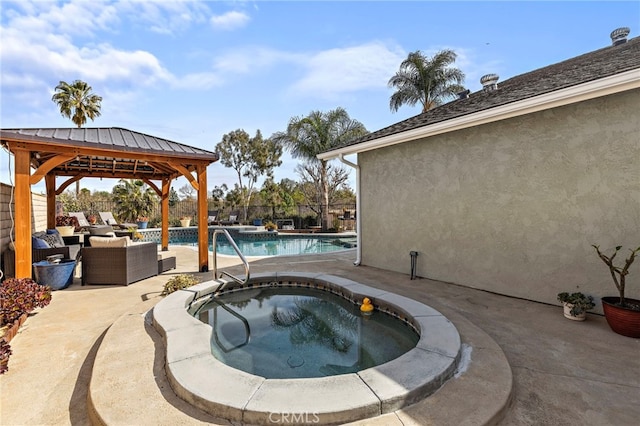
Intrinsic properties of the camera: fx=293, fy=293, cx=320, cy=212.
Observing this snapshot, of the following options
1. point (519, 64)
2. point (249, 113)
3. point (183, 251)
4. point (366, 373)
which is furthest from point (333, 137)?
point (366, 373)

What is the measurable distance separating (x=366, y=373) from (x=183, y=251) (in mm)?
10035

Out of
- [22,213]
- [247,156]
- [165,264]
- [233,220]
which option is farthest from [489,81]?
Result: [247,156]

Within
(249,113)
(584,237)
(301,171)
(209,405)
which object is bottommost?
(209,405)

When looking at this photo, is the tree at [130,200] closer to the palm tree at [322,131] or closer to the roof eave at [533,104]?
the palm tree at [322,131]

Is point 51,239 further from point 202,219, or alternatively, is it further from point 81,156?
point 202,219

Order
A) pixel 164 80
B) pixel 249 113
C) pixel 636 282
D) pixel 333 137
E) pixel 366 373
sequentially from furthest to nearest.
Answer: pixel 333 137 < pixel 249 113 < pixel 164 80 < pixel 636 282 < pixel 366 373

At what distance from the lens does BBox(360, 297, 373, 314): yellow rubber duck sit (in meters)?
4.95

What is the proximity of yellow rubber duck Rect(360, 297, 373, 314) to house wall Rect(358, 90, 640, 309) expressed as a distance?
2250mm

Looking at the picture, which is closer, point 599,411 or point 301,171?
point 599,411

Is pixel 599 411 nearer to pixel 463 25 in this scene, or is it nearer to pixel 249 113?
pixel 463 25

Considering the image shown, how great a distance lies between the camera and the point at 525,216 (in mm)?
5090

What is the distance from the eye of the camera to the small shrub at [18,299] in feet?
12.7

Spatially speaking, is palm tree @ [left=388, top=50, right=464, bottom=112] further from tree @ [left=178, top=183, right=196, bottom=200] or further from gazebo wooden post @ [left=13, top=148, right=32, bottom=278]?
tree @ [left=178, top=183, right=196, bottom=200]

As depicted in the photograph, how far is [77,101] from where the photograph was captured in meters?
21.8
